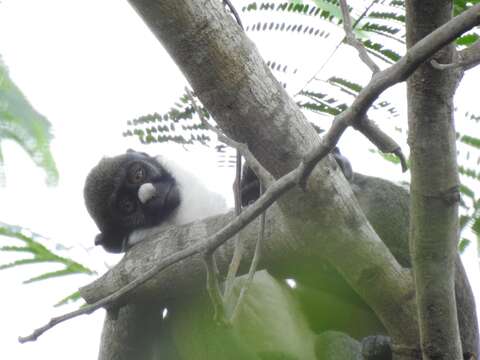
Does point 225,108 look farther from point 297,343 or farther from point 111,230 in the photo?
point 111,230

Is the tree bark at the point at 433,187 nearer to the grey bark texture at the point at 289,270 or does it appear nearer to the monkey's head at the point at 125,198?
the grey bark texture at the point at 289,270

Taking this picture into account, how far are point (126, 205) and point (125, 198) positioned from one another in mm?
52

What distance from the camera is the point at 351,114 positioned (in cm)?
200

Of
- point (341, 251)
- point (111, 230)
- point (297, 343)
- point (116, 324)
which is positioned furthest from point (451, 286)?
point (111, 230)

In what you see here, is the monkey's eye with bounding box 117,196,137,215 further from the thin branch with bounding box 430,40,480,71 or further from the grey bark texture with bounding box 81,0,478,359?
the thin branch with bounding box 430,40,480,71

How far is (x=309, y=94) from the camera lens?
3.83m

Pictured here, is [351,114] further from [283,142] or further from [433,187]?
[283,142]

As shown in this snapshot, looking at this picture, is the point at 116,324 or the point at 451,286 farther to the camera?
the point at 116,324

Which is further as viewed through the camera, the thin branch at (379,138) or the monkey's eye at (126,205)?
the monkey's eye at (126,205)

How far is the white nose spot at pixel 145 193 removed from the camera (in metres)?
4.67

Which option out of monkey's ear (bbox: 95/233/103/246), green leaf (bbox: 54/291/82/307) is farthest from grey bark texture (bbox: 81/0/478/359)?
monkey's ear (bbox: 95/233/103/246)

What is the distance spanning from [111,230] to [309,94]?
168 centimetres

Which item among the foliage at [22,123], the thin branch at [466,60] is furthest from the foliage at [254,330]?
the thin branch at [466,60]

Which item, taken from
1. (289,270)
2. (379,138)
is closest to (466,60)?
(379,138)
